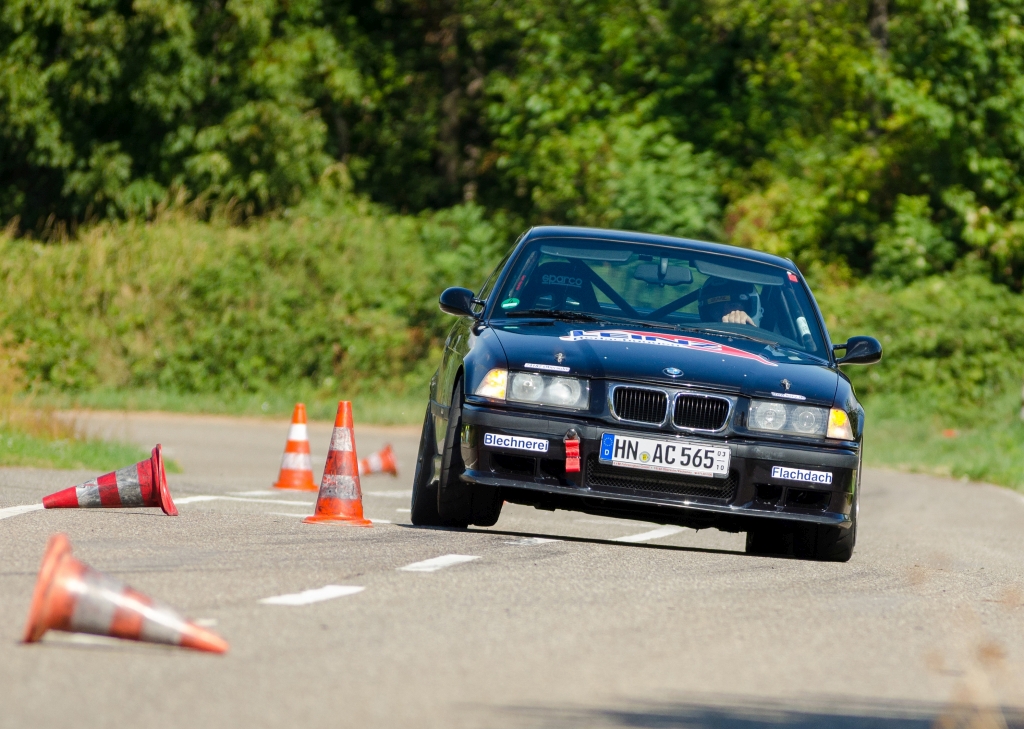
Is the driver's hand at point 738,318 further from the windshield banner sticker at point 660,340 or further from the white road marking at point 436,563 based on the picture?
the white road marking at point 436,563

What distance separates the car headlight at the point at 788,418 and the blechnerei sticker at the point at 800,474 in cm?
18

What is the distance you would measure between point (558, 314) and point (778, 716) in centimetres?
472

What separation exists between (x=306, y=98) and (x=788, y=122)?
425 inches

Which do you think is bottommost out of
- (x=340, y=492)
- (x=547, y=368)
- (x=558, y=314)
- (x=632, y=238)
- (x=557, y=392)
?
(x=340, y=492)

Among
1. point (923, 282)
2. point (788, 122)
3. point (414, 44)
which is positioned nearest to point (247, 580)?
point (923, 282)

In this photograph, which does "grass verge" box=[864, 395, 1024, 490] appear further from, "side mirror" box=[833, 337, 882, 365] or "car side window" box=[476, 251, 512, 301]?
"car side window" box=[476, 251, 512, 301]

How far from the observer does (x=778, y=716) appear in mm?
4793

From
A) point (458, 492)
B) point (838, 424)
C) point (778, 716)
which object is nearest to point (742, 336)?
point (838, 424)

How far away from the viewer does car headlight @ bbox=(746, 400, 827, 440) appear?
27.8 ft

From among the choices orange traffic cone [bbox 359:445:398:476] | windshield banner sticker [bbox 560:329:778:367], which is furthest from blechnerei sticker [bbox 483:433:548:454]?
orange traffic cone [bbox 359:445:398:476]

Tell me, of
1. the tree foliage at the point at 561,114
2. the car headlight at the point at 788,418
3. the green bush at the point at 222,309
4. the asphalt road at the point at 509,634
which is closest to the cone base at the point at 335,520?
the asphalt road at the point at 509,634

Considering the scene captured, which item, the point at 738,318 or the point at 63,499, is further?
the point at 738,318

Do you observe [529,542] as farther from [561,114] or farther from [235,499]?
[561,114]

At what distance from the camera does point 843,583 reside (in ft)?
26.2
